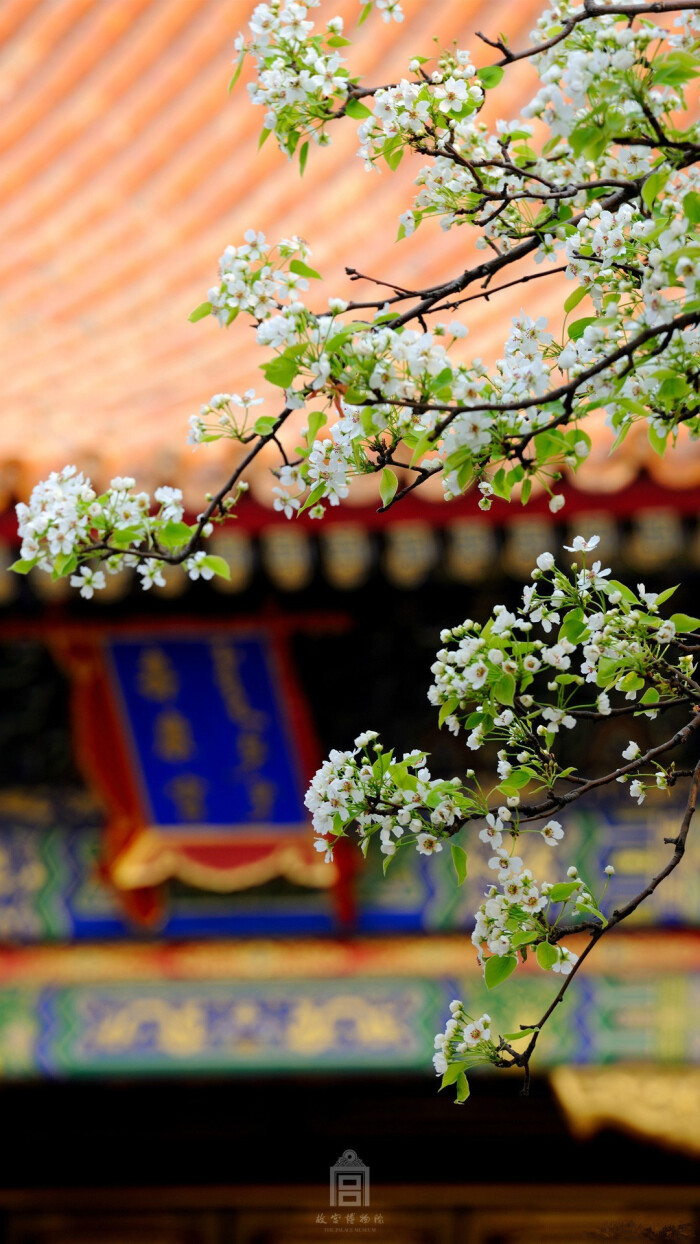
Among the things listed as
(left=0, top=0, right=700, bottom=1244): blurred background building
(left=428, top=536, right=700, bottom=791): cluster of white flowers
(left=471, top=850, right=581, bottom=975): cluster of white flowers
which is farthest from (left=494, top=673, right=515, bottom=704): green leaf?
(left=0, top=0, right=700, bottom=1244): blurred background building

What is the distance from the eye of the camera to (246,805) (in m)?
3.26

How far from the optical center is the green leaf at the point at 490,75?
4.12 feet

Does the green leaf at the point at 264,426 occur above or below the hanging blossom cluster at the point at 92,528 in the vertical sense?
above

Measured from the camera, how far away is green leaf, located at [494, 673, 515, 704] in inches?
46.2

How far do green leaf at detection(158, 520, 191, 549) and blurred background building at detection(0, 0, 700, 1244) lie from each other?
1.21 metres

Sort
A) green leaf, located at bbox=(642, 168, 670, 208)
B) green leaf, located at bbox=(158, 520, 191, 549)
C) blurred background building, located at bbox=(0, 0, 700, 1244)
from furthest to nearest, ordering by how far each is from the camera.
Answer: blurred background building, located at bbox=(0, 0, 700, 1244)
green leaf, located at bbox=(158, 520, 191, 549)
green leaf, located at bbox=(642, 168, 670, 208)

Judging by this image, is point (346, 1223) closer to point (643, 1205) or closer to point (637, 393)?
point (643, 1205)

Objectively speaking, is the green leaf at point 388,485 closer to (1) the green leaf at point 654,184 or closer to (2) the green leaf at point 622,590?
(2) the green leaf at point 622,590

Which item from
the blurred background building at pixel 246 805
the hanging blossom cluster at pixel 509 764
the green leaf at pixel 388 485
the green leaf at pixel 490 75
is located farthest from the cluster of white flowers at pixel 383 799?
the blurred background building at pixel 246 805

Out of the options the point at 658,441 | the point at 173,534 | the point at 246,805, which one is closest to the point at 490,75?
the point at 658,441

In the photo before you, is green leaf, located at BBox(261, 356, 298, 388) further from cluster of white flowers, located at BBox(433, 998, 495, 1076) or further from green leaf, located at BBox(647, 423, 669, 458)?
cluster of white flowers, located at BBox(433, 998, 495, 1076)

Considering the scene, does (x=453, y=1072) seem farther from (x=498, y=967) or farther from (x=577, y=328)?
(x=577, y=328)

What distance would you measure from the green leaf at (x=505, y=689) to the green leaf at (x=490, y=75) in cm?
53

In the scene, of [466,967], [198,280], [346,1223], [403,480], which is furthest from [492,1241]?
[198,280]
